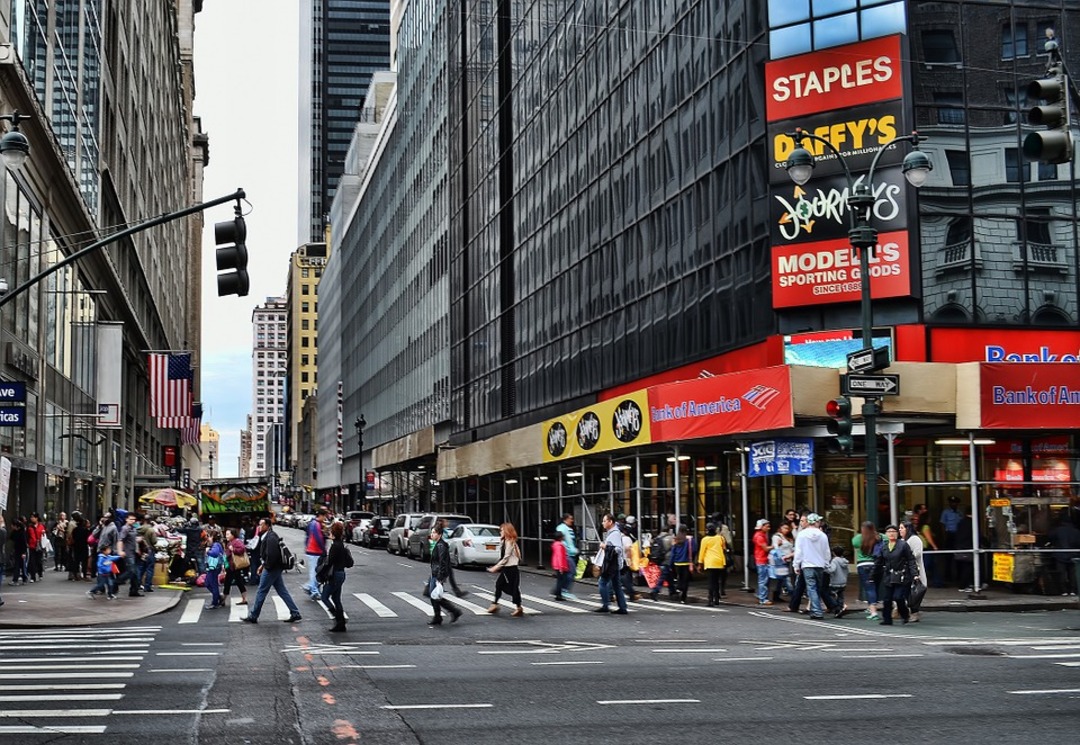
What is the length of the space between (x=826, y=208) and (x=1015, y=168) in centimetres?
454

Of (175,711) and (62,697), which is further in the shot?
(62,697)

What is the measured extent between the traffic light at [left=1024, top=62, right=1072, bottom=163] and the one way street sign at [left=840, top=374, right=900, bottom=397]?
32.9 feet

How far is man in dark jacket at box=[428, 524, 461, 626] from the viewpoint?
20.2 m

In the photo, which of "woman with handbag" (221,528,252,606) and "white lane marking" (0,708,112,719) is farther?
"woman with handbag" (221,528,252,606)

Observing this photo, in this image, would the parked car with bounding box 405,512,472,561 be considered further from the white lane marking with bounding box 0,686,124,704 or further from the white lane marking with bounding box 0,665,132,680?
the white lane marking with bounding box 0,686,124,704

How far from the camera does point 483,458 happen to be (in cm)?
5147

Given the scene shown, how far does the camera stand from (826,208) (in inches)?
1152

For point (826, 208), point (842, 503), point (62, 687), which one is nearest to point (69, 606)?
point (62, 687)

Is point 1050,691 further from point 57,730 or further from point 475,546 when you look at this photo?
point 475,546

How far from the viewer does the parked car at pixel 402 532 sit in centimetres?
4859

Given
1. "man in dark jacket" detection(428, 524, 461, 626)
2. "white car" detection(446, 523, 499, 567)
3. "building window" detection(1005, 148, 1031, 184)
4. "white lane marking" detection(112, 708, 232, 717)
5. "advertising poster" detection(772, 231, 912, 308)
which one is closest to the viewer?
"white lane marking" detection(112, 708, 232, 717)

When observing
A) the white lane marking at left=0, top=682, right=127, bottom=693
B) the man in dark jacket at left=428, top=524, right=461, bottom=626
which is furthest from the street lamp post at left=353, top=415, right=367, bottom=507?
the white lane marking at left=0, top=682, right=127, bottom=693

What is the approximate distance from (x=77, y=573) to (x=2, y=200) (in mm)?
10042

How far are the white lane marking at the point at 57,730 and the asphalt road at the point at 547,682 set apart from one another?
0.04 meters
